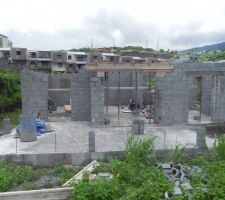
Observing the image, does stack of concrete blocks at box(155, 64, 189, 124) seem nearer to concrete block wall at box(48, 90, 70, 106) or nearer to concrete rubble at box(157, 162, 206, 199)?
concrete rubble at box(157, 162, 206, 199)

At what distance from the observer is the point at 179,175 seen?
906 cm

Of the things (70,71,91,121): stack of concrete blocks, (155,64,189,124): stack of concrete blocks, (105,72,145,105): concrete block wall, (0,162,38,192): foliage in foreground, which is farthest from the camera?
(105,72,145,105): concrete block wall

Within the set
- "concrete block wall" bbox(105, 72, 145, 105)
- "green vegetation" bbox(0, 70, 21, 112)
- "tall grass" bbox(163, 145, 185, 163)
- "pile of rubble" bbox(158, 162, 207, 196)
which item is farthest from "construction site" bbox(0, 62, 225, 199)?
"green vegetation" bbox(0, 70, 21, 112)

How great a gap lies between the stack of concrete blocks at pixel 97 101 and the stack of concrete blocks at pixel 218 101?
22.3ft

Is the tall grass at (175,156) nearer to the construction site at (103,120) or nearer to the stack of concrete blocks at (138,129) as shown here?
the construction site at (103,120)

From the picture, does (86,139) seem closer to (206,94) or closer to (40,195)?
(40,195)

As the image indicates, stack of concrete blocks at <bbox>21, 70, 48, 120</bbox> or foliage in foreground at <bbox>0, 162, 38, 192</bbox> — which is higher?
stack of concrete blocks at <bbox>21, 70, 48, 120</bbox>

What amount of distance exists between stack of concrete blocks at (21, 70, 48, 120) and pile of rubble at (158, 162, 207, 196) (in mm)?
10299

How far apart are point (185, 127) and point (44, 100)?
845 cm

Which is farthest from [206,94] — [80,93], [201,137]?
[80,93]

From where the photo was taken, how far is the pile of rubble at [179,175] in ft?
25.2

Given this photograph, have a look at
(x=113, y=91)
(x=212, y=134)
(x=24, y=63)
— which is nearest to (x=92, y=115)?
(x=212, y=134)

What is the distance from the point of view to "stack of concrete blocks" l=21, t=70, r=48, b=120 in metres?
17.8

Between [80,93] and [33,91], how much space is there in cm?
281
